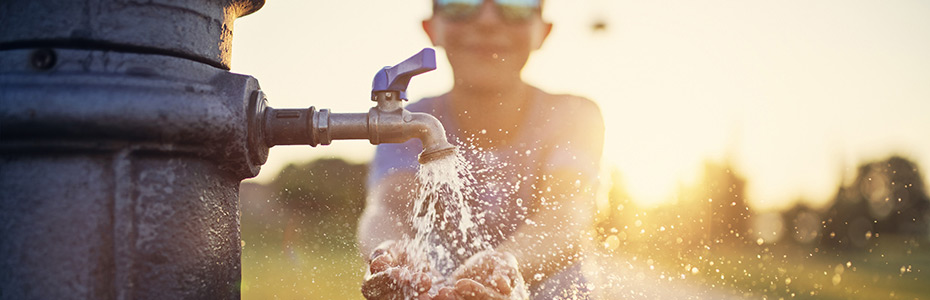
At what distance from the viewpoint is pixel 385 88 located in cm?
130

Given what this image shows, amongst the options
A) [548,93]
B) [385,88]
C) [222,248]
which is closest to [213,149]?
[222,248]

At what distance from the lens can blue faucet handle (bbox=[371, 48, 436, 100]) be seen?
1.24 m

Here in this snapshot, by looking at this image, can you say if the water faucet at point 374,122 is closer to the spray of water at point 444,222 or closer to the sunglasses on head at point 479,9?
the spray of water at point 444,222

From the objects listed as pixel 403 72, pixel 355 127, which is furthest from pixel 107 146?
pixel 403 72

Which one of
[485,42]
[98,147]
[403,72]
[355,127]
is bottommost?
[98,147]

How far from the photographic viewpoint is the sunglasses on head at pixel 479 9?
3877 millimetres

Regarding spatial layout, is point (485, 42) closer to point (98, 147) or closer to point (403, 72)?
point (403, 72)

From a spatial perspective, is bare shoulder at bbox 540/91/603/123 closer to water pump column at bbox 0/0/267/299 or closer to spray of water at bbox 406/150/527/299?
spray of water at bbox 406/150/527/299

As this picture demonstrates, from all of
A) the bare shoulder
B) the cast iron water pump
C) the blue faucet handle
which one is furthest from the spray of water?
the bare shoulder

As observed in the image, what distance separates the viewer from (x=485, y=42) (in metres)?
4.03

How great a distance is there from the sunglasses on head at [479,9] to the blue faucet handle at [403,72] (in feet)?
8.74

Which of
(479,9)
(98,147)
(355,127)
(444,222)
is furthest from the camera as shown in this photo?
(479,9)

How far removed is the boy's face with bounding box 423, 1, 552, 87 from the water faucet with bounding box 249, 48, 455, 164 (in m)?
2.73

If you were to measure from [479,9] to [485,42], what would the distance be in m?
0.25
